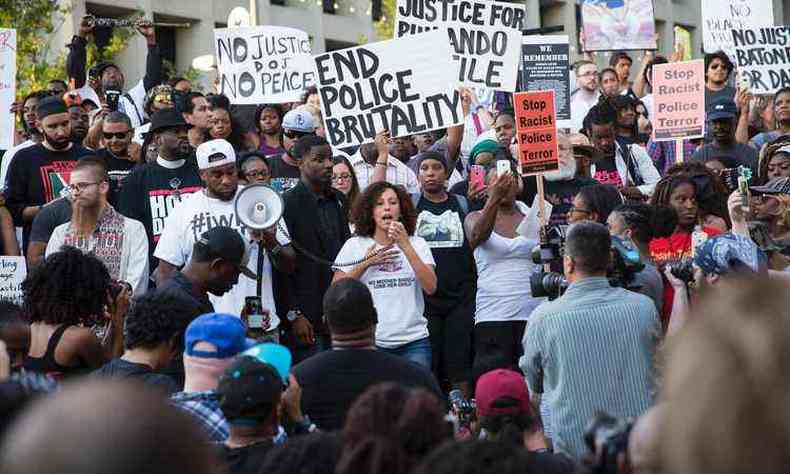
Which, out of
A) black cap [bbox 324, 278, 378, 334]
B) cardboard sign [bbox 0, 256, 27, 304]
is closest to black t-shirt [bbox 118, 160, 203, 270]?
cardboard sign [bbox 0, 256, 27, 304]

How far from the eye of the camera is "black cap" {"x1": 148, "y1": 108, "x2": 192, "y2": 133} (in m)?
9.96

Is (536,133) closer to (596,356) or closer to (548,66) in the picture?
(548,66)

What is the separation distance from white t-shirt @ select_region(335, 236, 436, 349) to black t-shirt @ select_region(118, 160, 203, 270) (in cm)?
125

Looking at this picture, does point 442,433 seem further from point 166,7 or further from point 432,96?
point 166,7

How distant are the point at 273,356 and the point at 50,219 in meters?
4.78

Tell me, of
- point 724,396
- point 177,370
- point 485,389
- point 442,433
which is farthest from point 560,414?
point 724,396

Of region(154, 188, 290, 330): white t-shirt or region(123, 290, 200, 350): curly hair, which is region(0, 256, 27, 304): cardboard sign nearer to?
region(154, 188, 290, 330): white t-shirt

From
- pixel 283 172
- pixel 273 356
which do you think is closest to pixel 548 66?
pixel 283 172

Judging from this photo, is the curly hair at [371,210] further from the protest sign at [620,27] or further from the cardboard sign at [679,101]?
the protest sign at [620,27]

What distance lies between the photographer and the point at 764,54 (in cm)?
1562

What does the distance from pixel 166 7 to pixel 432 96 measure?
2115cm

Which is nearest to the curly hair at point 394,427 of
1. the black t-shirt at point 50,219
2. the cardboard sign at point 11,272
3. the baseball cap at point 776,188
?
the baseball cap at point 776,188

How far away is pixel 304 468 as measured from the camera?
3670 mm

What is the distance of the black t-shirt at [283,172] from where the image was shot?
1060 cm
